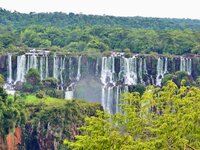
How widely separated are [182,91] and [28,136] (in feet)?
77.8

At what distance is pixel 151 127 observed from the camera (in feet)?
49.9

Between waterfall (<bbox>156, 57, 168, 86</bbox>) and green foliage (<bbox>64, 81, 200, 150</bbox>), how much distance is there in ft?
131

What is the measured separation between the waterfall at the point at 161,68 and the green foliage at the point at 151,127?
131ft

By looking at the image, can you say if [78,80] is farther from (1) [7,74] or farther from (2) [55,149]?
(2) [55,149]

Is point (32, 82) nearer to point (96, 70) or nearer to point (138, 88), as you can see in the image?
point (96, 70)

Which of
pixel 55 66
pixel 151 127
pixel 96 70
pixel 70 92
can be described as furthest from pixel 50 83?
pixel 151 127

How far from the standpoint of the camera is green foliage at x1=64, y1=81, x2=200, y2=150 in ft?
47.3

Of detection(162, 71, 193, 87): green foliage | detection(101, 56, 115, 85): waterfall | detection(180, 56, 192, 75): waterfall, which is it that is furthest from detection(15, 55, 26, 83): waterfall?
detection(180, 56, 192, 75): waterfall

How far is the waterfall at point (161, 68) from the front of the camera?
5597 centimetres

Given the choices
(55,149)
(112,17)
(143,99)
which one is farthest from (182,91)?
(112,17)

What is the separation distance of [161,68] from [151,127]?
4137 centimetres

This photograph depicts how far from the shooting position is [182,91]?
15695mm

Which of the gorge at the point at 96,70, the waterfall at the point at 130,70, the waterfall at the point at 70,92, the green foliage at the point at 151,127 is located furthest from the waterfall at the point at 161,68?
the green foliage at the point at 151,127

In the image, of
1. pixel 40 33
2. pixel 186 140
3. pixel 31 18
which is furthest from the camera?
pixel 31 18
